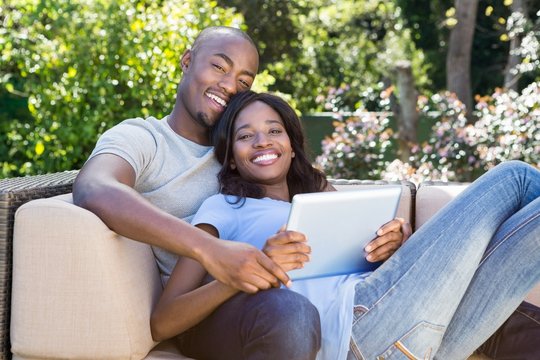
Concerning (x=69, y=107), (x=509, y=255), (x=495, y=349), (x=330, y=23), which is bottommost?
(x=330, y=23)

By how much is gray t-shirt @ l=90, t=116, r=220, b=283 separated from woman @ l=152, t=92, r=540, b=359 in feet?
0.57

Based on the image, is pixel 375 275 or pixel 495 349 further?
pixel 495 349

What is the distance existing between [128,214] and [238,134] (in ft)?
2.56

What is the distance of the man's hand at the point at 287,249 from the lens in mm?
2137

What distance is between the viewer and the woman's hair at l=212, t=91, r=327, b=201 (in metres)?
2.82

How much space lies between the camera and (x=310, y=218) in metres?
2.17

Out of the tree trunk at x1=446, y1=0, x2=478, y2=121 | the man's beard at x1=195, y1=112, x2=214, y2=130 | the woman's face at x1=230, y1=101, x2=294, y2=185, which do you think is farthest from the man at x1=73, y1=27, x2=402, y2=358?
the tree trunk at x1=446, y1=0, x2=478, y2=121

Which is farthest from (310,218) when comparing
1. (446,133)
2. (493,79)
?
(493,79)

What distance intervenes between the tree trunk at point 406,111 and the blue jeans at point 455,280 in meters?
5.30

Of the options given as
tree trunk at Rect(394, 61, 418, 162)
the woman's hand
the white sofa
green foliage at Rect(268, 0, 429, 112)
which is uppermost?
the woman's hand

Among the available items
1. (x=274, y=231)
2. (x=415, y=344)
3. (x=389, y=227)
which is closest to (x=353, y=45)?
(x=274, y=231)

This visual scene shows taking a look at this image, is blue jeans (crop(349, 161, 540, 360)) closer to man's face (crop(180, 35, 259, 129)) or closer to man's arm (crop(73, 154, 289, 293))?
man's arm (crop(73, 154, 289, 293))

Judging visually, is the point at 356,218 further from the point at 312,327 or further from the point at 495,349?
the point at 495,349

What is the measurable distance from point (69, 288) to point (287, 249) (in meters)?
0.60
